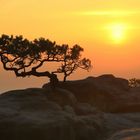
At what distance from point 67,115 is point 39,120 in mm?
3242

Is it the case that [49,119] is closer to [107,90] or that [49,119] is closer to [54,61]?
[54,61]

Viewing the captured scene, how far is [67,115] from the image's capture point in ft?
139

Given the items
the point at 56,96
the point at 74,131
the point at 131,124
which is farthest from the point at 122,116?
the point at 74,131

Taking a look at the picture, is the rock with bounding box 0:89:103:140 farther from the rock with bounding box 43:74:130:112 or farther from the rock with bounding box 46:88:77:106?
the rock with bounding box 43:74:130:112

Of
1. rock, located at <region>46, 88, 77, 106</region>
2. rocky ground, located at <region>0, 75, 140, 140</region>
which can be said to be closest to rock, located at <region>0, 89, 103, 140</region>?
rocky ground, located at <region>0, 75, 140, 140</region>

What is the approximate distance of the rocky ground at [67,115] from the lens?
39.6 metres

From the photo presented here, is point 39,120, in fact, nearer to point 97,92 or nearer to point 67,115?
point 67,115

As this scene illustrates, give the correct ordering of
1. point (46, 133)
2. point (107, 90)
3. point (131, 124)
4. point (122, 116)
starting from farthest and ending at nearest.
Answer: point (107, 90)
point (122, 116)
point (131, 124)
point (46, 133)

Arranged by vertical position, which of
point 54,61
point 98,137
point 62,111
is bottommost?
point 98,137

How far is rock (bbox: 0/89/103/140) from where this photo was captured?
39.5m

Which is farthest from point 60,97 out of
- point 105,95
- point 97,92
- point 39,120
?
point 105,95

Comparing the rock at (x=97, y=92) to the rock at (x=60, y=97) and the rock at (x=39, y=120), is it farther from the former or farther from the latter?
the rock at (x=39, y=120)

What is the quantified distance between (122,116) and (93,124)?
8.05m

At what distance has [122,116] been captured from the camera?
51.4m
